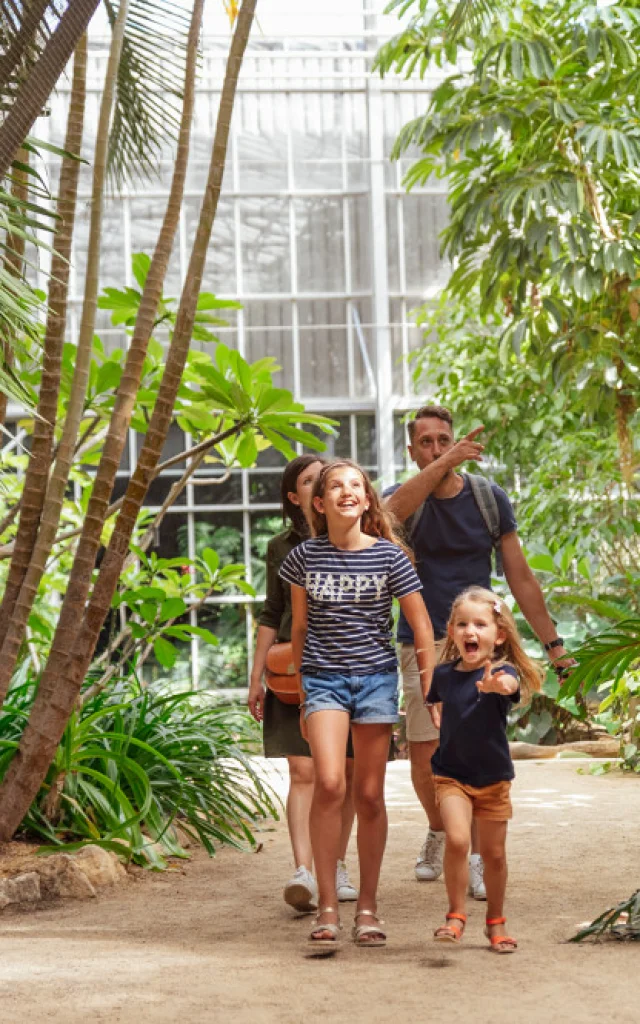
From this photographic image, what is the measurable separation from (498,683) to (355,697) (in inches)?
14.9

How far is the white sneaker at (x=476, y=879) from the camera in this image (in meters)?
3.79

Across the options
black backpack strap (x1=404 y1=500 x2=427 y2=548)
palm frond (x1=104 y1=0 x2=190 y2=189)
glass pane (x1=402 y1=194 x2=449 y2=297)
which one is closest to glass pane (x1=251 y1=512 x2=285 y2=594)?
glass pane (x1=402 y1=194 x2=449 y2=297)

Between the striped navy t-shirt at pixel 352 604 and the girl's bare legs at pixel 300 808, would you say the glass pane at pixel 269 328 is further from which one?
the striped navy t-shirt at pixel 352 604

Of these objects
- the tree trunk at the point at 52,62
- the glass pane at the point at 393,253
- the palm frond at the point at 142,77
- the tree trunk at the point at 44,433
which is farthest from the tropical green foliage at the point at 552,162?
the glass pane at the point at 393,253

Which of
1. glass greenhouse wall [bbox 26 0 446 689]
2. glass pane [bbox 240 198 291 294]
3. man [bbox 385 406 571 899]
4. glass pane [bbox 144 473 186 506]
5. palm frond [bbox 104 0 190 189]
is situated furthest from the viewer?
glass pane [bbox 240 198 291 294]

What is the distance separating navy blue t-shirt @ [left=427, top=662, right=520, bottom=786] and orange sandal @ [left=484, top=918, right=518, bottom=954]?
1.04 feet

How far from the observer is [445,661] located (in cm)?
A: 334

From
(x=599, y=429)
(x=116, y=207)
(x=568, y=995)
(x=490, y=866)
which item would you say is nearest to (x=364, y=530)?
(x=490, y=866)

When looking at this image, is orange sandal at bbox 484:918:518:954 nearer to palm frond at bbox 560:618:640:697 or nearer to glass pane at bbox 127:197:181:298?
palm frond at bbox 560:618:640:697

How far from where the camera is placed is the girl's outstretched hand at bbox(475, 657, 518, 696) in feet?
10.2

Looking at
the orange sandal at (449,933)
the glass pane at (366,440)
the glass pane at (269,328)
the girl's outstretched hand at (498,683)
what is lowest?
the orange sandal at (449,933)

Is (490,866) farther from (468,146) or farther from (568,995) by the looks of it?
(468,146)

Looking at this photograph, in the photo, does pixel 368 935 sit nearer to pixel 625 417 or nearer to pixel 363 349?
pixel 625 417

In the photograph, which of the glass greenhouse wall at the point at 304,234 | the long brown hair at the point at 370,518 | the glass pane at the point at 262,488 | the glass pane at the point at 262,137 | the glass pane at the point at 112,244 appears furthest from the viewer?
the glass pane at the point at 262,137
